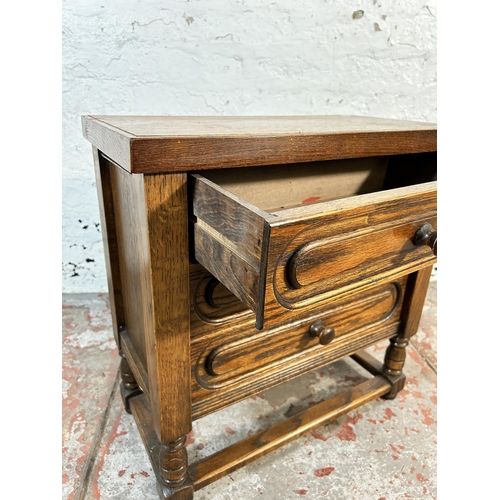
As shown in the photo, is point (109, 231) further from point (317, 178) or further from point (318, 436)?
point (318, 436)

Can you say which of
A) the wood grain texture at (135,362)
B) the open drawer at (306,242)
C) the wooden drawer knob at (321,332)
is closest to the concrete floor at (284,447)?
the wood grain texture at (135,362)

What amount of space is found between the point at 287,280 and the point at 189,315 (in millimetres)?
266

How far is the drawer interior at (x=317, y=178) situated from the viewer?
2.64ft

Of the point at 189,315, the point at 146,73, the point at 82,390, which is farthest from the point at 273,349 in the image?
the point at 146,73

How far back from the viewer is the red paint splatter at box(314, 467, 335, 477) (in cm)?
98

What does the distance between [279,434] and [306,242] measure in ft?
2.22

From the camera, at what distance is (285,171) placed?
2.78 feet

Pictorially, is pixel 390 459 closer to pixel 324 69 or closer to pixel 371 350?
pixel 371 350

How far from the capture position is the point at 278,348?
2.88ft

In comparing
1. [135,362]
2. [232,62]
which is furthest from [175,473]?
[232,62]

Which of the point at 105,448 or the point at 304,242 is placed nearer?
the point at 304,242

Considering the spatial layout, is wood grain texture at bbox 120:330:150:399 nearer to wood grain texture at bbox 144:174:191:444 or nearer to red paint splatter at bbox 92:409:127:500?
wood grain texture at bbox 144:174:191:444

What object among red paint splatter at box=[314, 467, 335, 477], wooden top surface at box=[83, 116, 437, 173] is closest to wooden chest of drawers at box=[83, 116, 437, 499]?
wooden top surface at box=[83, 116, 437, 173]

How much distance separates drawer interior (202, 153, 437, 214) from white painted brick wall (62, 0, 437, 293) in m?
0.63
